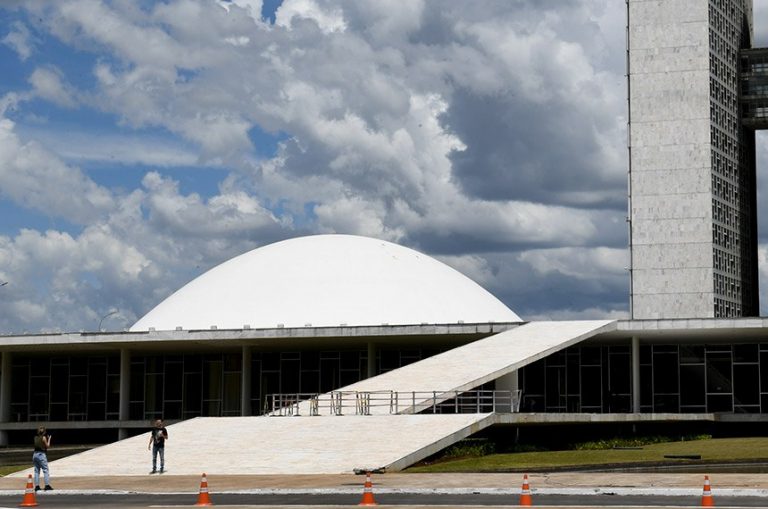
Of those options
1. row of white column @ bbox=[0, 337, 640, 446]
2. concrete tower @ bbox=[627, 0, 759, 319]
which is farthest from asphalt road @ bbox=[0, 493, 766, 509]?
concrete tower @ bbox=[627, 0, 759, 319]

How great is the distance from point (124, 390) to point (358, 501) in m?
44.9

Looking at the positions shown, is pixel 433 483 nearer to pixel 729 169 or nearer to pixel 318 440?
pixel 318 440

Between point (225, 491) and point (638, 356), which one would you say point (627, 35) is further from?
point (225, 491)

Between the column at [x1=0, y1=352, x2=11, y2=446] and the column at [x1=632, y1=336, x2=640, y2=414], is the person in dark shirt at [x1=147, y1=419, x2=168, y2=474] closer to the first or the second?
the column at [x1=632, y1=336, x2=640, y2=414]

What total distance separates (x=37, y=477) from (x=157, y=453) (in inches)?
307

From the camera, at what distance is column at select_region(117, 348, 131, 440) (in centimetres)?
7156

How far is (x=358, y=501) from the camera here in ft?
96.3

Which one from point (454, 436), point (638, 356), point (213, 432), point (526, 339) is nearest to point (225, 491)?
point (454, 436)

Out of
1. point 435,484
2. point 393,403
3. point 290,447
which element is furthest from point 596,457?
point 393,403

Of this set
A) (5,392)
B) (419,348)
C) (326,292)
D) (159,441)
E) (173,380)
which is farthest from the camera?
(326,292)

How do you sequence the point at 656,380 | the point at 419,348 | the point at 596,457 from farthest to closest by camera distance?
the point at 419,348 < the point at 656,380 < the point at 596,457

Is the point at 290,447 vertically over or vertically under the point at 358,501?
over

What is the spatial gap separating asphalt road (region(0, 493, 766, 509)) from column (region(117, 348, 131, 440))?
39.1 metres

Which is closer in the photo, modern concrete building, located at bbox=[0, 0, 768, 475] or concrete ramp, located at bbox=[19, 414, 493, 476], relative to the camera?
concrete ramp, located at bbox=[19, 414, 493, 476]
